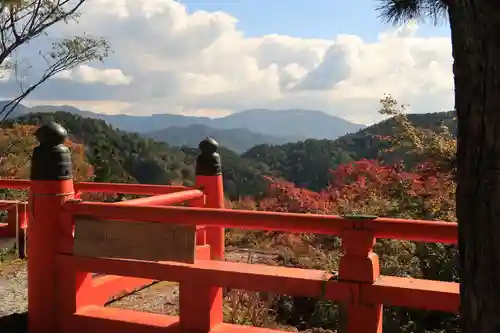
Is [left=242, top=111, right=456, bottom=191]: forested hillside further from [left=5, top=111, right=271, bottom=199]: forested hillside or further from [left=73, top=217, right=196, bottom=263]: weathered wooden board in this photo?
[left=73, top=217, right=196, bottom=263]: weathered wooden board

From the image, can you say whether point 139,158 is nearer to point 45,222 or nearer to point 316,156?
point 316,156

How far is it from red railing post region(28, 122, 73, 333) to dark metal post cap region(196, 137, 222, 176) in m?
1.79

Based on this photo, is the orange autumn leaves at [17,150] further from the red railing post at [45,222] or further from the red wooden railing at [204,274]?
the red wooden railing at [204,274]

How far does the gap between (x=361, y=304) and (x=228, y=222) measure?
90cm

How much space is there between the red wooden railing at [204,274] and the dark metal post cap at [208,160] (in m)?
1.04

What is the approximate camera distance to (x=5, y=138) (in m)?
15.5

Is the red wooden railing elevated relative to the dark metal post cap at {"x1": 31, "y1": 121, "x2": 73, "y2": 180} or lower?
lower

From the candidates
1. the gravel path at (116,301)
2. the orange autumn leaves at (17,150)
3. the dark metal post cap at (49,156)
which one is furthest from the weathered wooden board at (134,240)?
the orange autumn leaves at (17,150)

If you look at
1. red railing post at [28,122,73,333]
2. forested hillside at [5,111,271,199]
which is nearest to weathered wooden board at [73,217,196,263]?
red railing post at [28,122,73,333]

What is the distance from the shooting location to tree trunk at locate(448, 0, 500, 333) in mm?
1672

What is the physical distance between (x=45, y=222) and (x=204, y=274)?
121cm

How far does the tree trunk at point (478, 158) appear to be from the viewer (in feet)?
5.49

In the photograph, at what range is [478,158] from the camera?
5.57 ft

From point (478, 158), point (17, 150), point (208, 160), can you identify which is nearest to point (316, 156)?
point (17, 150)
